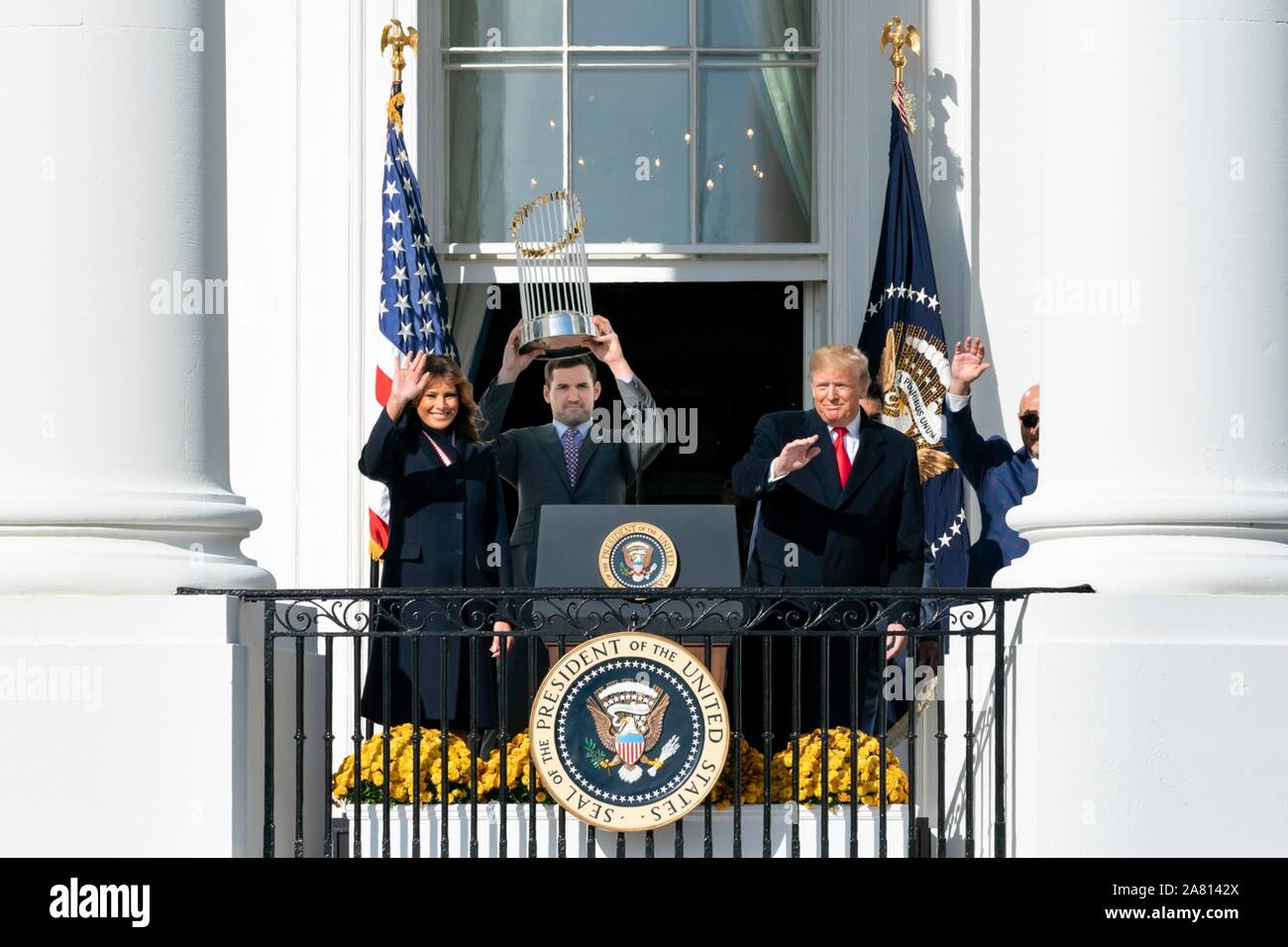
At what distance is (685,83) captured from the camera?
41.1ft

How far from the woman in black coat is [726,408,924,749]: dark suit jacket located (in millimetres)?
1163

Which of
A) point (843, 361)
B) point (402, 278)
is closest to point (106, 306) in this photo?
point (843, 361)

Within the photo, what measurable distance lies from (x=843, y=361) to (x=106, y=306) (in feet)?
10.2

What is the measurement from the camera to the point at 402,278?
11609mm

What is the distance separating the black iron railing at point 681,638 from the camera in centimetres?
830

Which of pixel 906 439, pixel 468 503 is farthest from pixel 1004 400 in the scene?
pixel 468 503

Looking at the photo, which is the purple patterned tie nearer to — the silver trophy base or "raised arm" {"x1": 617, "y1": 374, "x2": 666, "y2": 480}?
"raised arm" {"x1": 617, "y1": 374, "x2": 666, "y2": 480}

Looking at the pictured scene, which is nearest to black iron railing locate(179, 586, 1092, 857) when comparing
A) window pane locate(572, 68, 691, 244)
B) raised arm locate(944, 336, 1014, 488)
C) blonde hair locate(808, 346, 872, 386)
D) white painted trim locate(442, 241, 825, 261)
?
blonde hair locate(808, 346, 872, 386)

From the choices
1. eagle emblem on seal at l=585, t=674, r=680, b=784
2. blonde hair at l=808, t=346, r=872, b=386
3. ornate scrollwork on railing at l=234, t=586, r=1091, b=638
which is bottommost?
eagle emblem on seal at l=585, t=674, r=680, b=784

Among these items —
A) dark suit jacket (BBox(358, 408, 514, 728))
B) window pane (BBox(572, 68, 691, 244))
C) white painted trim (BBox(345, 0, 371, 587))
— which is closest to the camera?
dark suit jacket (BBox(358, 408, 514, 728))

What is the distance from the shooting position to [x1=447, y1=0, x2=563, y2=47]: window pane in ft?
41.1

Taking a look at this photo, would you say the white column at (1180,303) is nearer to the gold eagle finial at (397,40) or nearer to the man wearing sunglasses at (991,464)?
the man wearing sunglasses at (991,464)

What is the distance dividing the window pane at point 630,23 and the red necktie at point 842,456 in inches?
148

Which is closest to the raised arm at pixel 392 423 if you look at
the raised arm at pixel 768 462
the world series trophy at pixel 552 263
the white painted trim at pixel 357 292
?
the world series trophy at pixel 552 263
